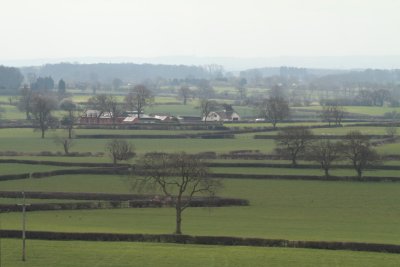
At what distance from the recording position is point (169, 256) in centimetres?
2927

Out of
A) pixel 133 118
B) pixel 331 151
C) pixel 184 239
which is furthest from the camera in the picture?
pixel 133 118

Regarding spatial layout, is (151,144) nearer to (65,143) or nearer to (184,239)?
(65,143)

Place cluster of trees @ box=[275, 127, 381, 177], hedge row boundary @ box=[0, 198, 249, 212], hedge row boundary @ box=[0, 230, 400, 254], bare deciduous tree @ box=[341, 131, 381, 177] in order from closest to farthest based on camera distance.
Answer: hedge row boundary @ box=[0, 230, 400, 254] → hedge row boundary @ box=[0, 198, 249, 212] → bare deciduous tree @ box=[341, 131, 381, 177] → cluster of trees @ box=[275, 127, 381, 177]

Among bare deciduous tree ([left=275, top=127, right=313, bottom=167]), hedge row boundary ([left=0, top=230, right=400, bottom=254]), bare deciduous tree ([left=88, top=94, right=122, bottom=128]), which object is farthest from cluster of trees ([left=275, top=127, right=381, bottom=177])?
bare deciduous tree ([left=88, top=94, right=122, bottom=128])

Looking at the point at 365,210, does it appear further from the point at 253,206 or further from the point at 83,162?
the point at 83,162

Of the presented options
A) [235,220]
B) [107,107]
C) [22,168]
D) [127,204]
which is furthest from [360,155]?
[107,107]

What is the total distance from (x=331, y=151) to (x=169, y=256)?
94.6ft

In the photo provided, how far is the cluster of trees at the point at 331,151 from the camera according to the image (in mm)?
54412

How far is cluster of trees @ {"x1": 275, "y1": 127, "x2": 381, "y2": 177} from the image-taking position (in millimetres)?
54412

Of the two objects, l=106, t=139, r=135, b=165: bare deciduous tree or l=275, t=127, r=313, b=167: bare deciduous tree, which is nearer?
l=106, t=139, r=135, b=165: bare deciduous tree

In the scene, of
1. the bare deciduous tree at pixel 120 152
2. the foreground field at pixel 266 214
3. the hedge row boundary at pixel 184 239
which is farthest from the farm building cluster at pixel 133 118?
the hedge row boundary at pixel 184 239

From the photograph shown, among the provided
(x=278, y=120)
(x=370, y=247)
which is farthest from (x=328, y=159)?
(x=278, y=120)

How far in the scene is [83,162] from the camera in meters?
60.6

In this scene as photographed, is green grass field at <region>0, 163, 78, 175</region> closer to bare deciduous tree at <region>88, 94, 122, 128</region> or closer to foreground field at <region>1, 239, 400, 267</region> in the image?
foreground field at <region>1, 239, 400, 267</region>
